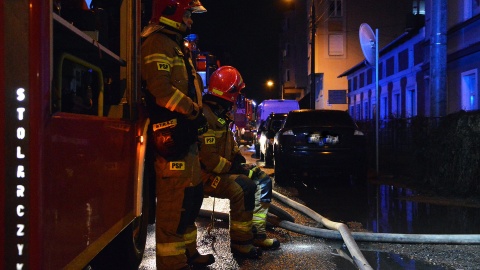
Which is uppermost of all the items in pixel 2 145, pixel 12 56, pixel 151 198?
pixel 12 56

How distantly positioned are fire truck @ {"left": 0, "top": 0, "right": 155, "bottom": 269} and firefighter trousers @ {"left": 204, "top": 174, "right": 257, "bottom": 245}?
1.42 m

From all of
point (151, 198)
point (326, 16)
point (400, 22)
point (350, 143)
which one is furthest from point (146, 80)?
point (400, 22)

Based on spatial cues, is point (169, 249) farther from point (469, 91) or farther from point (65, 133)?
point (469, 91)

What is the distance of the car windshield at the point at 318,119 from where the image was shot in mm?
10750

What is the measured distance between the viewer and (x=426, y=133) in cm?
1047

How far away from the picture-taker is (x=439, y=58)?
10.9 metres

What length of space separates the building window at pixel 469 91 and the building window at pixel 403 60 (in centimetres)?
719

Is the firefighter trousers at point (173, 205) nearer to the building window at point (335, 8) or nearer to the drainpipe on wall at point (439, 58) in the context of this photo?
the drainpipe on wall at point (439, 58)

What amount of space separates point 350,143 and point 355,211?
285cm

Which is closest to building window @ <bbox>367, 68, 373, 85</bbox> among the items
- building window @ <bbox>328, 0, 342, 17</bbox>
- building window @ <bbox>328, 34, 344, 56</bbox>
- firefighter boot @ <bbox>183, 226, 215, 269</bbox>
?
building window @ <bbox>328, 34, 344, 56</bbox>

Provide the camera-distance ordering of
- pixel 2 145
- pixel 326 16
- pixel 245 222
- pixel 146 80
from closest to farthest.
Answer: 1. pixel 2 145
2. pixel 146 80
3. pixel 245 222
4. pixel 326 16

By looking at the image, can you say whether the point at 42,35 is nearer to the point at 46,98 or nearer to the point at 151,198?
the point at 46,98

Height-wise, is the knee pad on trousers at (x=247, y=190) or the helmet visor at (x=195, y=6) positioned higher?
the helmet visor at (x=195, y=6)

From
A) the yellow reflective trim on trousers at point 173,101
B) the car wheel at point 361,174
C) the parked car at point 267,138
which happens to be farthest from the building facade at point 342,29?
the yellow reflective trim on trousers at point 173,101
